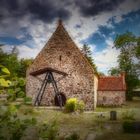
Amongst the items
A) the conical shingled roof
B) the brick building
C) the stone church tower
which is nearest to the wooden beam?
the brick building

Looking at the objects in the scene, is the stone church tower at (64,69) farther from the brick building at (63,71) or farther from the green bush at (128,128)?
the green bush at (128,128)

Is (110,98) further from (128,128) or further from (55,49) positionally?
(128,128)

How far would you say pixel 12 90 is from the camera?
2.82 m

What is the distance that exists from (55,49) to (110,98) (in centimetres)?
1072

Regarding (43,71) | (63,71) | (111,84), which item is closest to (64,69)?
(63,71)

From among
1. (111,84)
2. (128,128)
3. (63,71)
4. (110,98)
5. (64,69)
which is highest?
(64,69)

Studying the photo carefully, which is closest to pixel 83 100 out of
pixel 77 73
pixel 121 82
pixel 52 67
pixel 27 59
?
pixel 77 73

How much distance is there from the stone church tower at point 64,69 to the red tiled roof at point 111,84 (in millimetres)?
7255

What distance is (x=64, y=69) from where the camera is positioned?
29266mm

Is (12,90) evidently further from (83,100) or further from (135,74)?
(135,74)

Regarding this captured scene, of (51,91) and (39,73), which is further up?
(39,73)

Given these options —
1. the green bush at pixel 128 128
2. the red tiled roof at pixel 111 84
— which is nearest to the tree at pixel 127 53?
the red tiled roof at pixel 111 84

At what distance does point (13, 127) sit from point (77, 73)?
83.7 ft

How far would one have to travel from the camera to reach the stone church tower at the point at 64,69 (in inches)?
1122
